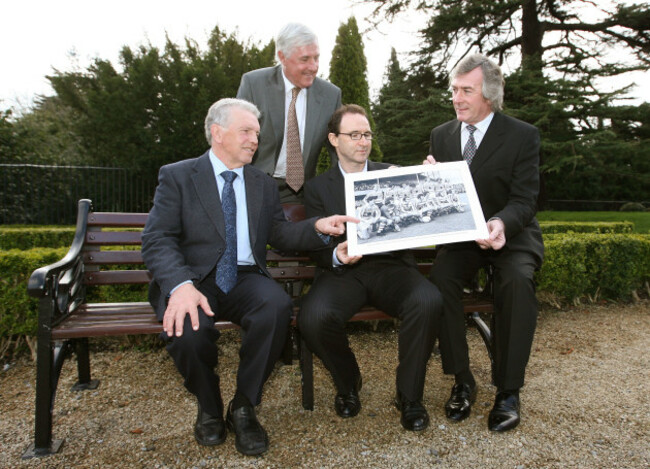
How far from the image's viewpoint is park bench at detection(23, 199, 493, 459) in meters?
2.55

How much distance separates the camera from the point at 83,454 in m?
2.53

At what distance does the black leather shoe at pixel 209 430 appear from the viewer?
259 centimetres

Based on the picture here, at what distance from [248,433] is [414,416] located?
938 millimetres

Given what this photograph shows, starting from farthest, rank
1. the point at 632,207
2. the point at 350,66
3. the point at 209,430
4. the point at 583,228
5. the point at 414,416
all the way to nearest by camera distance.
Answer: the point at 632,207 < the point at 350,66 < the point at 583,228 < the point at 414,416 < the point at 209,430

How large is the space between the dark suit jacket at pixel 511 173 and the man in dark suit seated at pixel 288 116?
3.71 ft

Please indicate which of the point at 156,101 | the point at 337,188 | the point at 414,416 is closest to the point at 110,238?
the point at 337,188

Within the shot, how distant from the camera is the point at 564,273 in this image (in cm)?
523

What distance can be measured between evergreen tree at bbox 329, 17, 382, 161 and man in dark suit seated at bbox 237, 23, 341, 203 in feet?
20.5

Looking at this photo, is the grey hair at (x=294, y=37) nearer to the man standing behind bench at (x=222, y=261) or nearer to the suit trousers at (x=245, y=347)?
the man standing behind bench at (x=222, y=261)

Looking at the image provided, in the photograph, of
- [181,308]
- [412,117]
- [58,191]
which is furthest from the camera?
[412,117]

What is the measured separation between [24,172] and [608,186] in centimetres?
2245

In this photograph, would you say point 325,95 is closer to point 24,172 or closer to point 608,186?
point 24,172

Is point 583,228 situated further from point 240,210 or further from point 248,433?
point 248,433

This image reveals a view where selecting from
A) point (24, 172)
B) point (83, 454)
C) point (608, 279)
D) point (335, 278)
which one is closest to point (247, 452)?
point (83, 454)
